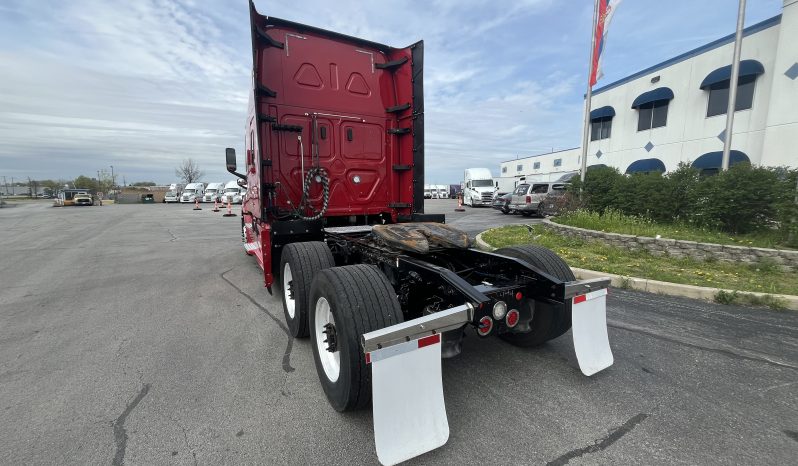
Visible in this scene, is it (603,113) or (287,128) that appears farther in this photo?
(603,113)

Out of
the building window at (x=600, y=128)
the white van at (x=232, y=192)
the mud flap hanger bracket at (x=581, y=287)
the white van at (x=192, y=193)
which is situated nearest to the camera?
the mud flap hanger bracket at (x=581, y=287)

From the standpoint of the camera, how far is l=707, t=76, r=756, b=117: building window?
1442 centimetres

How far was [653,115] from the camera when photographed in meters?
19.0

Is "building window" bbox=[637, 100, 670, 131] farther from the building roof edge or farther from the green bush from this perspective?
the green bush

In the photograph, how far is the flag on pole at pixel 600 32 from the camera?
486 inches

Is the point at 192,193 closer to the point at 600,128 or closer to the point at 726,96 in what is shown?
the point at 600,128

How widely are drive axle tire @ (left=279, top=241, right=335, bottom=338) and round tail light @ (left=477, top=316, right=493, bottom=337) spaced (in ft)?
5.83

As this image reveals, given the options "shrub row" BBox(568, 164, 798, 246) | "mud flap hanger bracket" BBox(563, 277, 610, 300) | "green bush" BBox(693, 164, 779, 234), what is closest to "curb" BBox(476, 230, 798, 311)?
"mud flap hanger bracket" BBox(563, 277, 610, 300)

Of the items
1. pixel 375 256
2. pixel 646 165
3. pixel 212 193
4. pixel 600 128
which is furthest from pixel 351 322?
pixel 212 193

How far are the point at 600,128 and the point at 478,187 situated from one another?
9372 mm

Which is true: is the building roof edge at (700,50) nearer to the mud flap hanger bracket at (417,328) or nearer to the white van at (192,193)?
the mud flap hanger bracket at (417,328)

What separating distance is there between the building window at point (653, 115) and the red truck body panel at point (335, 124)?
18.3m

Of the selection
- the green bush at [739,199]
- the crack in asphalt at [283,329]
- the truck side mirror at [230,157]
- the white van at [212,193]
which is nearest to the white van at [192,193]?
the white van at [212,193]

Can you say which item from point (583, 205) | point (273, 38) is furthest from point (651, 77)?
point (273, 38)
